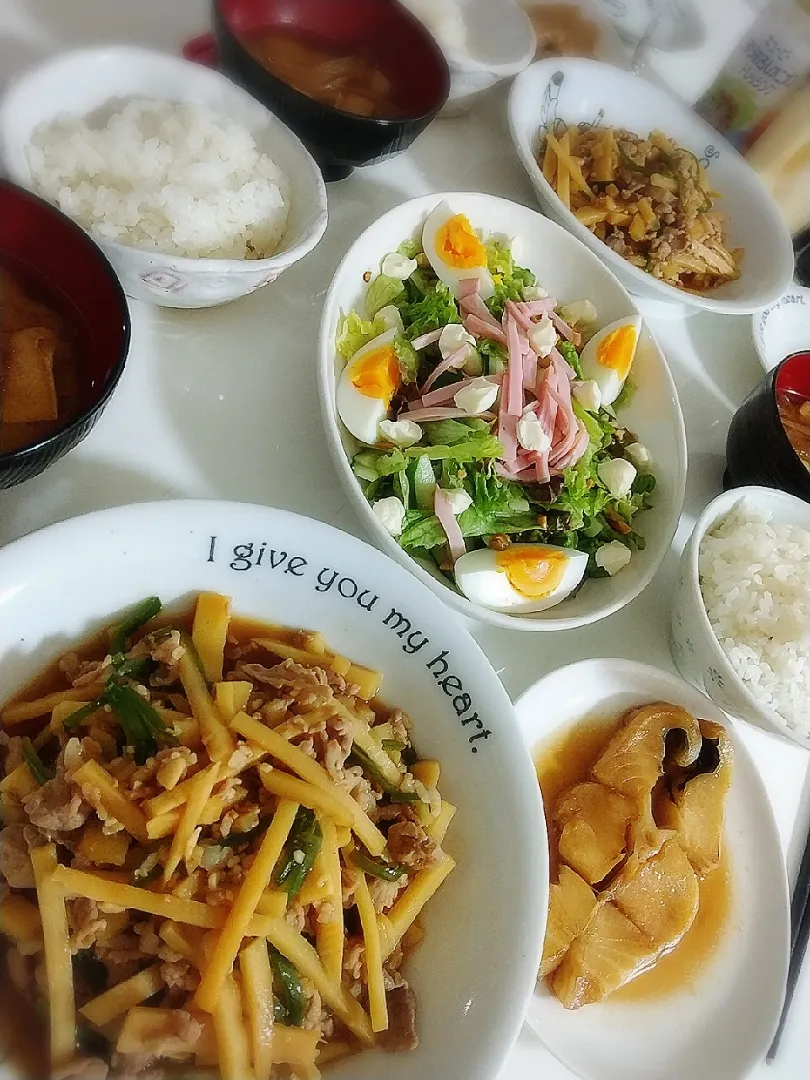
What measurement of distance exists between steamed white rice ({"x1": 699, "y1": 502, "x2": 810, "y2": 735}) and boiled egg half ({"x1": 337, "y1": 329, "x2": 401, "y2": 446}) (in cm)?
52

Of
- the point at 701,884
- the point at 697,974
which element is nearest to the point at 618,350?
the point at 701,884

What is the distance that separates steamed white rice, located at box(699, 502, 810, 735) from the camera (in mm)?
1156

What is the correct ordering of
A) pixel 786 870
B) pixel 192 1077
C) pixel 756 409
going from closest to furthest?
pixel 192 1077 → pixel 786 870 → pixel 756 409

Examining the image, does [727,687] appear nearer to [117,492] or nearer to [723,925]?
[723,925]

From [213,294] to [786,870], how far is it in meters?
1.16

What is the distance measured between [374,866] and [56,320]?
0.73 metres

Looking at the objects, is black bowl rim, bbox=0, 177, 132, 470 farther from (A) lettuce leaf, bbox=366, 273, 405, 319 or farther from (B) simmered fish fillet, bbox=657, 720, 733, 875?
(B) simmered fish fillet, bbox=657, 720, 733, 875

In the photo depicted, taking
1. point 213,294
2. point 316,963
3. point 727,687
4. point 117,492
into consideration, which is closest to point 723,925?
point 727,687

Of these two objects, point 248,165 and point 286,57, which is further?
point 286,57

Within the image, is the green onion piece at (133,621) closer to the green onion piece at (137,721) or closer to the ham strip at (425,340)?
the green onion piece at (137,721)

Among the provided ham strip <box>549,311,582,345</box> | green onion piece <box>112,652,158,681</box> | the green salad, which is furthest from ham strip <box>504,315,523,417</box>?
green onion piece <box>112,652,158,681</box>

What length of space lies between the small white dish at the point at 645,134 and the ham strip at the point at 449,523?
2.07ft

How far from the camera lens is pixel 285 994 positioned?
0.80 m

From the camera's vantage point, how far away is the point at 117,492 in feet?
3.55
